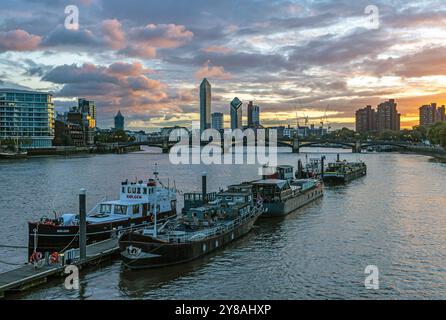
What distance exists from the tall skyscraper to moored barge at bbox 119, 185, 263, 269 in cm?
15436

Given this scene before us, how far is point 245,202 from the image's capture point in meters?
40.2

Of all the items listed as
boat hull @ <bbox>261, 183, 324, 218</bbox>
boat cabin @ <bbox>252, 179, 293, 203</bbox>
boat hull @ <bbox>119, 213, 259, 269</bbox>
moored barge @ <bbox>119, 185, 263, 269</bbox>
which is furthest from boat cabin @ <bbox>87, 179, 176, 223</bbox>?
boat cabin @ <bbox>252, 179, 293, 203</bbox>

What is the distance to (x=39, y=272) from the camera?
2441 cm

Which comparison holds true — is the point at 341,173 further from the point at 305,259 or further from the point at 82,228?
the point at 82,228

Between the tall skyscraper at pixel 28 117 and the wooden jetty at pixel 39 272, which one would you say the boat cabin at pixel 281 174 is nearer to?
the wooden jetty at pixel 39 272

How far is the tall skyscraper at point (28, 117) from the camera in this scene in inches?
7254

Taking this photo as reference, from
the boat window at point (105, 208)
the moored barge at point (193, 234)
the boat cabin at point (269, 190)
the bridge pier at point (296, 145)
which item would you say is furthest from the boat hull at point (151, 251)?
the bridge pier at point (296, 145)

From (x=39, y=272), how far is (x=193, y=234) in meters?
9.22

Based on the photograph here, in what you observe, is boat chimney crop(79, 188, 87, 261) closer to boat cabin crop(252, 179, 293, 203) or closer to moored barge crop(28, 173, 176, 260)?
moored barge crop(28, 173, 176, 260)

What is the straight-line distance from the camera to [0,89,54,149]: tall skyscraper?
18425 centimetres

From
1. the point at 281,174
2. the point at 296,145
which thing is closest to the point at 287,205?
the point at 281,174

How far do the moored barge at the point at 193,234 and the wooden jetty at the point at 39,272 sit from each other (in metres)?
1.86

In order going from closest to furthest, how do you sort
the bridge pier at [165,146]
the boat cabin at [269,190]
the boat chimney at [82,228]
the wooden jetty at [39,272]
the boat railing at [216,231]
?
the wooden jetty at [39,272], the boat chimney at [82,228], the boat railing at [216,231], the boat cabin at [269,190], the bridge pier at [165,146]

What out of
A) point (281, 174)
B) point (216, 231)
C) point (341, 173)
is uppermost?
point (281, 174)
